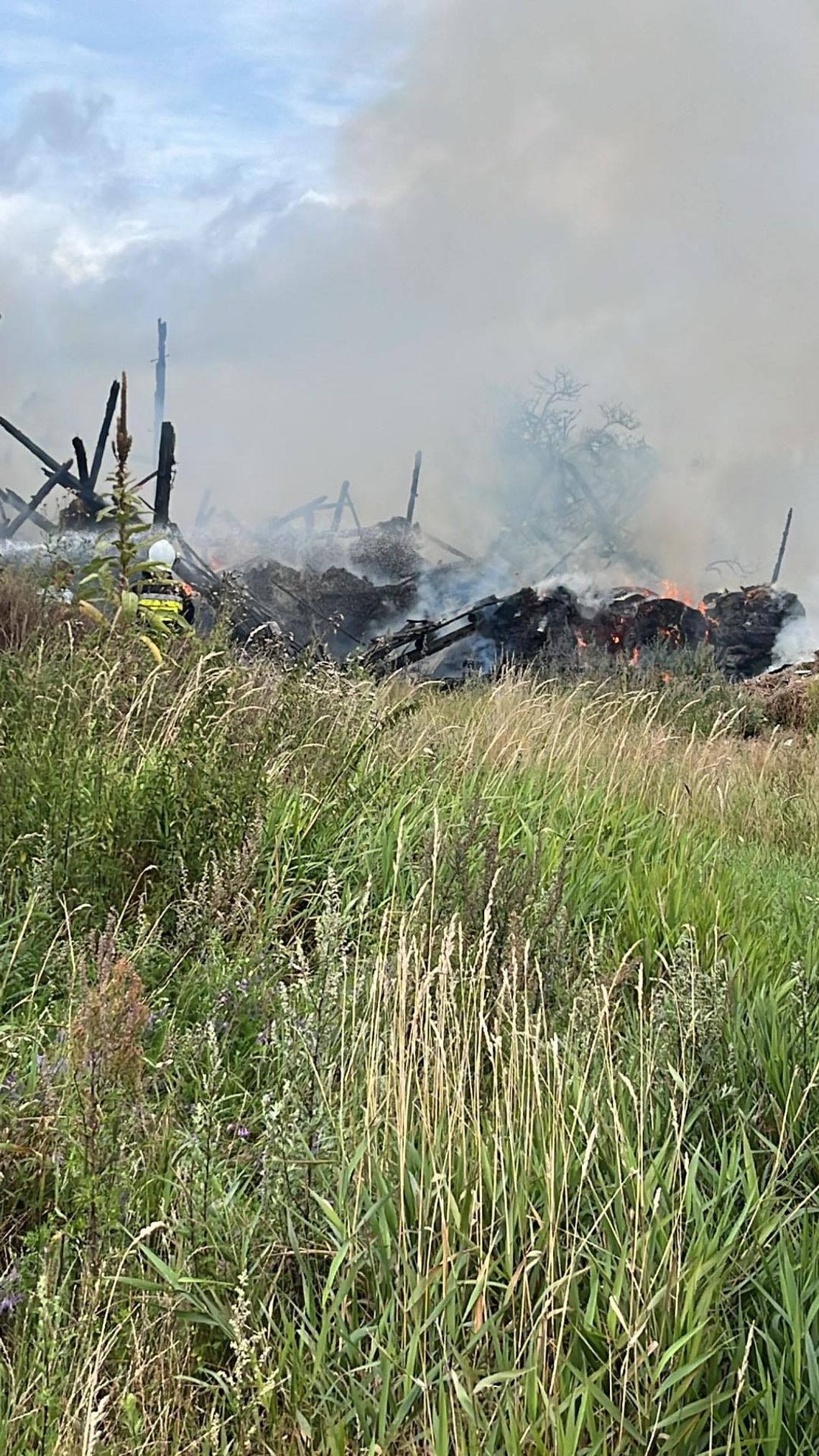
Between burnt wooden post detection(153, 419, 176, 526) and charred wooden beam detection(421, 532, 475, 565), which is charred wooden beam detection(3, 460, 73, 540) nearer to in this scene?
burnt wooden post detection(153, 419, 176, 526)

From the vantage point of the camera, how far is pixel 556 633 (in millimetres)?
21812

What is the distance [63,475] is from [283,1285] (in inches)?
752

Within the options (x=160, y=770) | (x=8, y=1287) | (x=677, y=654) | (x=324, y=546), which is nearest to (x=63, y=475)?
(x=677, y=654)

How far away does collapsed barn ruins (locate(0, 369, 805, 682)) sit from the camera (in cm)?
1873

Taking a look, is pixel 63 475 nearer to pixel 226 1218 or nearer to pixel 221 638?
pixel 221 638

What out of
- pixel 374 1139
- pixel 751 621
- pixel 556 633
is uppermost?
pixel 751 621

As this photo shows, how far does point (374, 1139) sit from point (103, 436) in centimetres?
1997

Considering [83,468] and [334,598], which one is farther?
[334,598]

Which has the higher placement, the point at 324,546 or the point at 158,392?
the point at 158,392

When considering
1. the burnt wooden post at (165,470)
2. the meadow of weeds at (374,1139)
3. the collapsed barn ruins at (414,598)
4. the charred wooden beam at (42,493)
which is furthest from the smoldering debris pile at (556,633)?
the meadow of weeds at (374,1139)

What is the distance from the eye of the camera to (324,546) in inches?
1259

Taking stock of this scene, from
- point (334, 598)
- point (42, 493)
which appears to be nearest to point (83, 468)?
point (42, 493)

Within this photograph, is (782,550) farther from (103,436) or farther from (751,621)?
(103,436)

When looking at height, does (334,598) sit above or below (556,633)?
above
